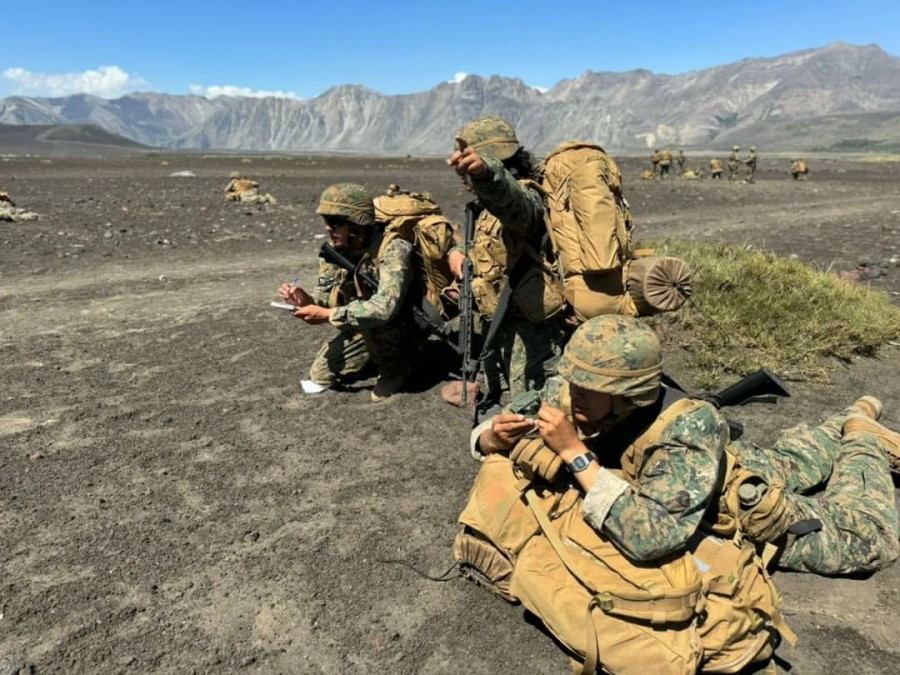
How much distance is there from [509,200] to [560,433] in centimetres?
153

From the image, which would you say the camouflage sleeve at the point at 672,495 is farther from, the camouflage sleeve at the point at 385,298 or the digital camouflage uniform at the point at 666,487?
the camouflage sleeve at the point at 385,298

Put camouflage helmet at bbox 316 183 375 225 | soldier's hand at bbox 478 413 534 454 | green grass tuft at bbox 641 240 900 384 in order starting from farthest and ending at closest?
green grass tuft at bbox 641 240 900 384 < camouflage helmet at bbox 316 183 375 225 < soldier's hand at bbox 478 413 534 454

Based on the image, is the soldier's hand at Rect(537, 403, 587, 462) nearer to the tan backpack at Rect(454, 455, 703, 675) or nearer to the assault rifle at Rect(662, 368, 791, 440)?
the tan backpack at Rect(454, 455, 703, 675)

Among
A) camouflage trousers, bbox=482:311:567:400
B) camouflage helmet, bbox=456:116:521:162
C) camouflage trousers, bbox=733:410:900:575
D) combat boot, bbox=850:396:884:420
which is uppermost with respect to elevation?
camouflage helmet, bbox=456:116:521:162

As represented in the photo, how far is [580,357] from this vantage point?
284 centimetres

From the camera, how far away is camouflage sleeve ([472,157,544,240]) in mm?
3600

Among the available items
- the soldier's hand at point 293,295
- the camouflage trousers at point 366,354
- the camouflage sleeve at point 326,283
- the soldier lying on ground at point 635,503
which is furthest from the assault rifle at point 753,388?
the camouflage sleeve at point 326,283

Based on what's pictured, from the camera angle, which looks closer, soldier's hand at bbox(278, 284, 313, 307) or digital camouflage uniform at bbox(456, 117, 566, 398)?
digital camouflage uniform at bbox(456, 117, 566, 398)

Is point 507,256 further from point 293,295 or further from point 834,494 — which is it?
point 834,494

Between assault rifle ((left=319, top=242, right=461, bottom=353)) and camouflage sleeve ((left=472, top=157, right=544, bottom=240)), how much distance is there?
1.45m

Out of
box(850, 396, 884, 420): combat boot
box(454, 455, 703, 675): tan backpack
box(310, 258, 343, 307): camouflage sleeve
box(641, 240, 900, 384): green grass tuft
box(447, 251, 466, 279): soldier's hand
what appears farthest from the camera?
box(641, 240, 900, 384): green grass tuft

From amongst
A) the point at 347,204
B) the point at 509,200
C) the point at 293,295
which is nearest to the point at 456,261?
the point at 347,204

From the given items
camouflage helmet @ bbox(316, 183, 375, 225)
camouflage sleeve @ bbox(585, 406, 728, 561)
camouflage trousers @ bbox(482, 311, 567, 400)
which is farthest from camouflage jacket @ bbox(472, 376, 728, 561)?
camouflage helmet @ bbox(316, 183, 375, 225)

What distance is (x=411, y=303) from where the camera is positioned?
5.71 m
